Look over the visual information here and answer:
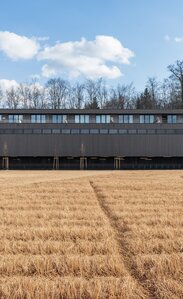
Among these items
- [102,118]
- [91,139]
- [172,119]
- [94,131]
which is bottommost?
[91,139]

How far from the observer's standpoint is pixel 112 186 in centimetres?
2206

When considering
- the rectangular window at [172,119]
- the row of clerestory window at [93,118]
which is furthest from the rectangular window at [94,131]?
the rectangular window at [172,119]

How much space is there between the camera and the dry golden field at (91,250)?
235 inches

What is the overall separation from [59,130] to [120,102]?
4496 cm

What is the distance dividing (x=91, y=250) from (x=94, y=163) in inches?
1580

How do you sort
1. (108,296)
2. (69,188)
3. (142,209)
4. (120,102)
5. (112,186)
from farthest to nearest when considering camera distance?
(120,102), (112,186), (69,188), (142,209), (108,296)

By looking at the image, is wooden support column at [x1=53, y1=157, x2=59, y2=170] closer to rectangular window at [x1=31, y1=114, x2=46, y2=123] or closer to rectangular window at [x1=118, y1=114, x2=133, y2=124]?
rectangular window at [x1=31, y1=114, x2=46, y2=123]

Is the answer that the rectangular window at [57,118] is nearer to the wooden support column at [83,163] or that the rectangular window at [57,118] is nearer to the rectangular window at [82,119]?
the rectangular window at [82,119]

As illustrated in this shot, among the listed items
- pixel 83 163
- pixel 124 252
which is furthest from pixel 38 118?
pixel 124 252

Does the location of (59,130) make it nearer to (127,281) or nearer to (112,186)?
(112,186)

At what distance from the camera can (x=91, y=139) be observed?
47.4 meters

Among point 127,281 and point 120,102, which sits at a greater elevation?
point 120,102

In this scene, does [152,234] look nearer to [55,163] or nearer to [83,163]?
[83,163]

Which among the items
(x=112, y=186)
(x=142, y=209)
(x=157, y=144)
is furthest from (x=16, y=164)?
(x=142, y=209)
